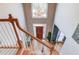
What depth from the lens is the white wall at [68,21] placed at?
3.00m

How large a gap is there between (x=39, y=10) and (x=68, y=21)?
71 cm

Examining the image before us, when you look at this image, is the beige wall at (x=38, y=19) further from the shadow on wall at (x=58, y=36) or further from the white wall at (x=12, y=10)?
the shadow on wall at (x=58, y=36)

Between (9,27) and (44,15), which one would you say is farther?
(9,27)

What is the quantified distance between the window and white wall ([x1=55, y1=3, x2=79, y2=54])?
10.9 inches

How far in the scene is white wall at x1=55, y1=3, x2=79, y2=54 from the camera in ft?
9.84

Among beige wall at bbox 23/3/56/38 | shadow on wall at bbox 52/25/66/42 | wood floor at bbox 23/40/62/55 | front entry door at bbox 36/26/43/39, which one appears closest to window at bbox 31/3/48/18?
beige wall at bbox 23/3/56/38

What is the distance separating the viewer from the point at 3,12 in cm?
322

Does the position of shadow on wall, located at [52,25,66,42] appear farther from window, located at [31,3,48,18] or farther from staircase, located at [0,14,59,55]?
window, located at [31,3,48,18]

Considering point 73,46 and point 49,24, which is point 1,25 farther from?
point 73,46

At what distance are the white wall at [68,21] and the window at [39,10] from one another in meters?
0.28

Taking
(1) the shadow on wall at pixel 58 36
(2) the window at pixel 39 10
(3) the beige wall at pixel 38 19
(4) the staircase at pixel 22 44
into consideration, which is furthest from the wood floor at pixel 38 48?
(2) the window at pixel 39 10

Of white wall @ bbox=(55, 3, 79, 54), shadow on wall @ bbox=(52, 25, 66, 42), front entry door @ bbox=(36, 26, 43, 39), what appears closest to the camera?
white wall @ bbox=(55, 3, 79, 54)
